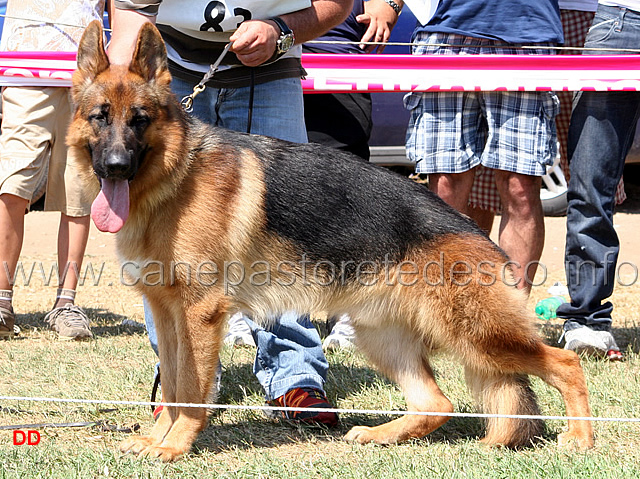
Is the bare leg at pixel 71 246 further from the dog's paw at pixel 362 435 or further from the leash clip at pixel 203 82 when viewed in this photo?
the dog's paw at pixel 362 435

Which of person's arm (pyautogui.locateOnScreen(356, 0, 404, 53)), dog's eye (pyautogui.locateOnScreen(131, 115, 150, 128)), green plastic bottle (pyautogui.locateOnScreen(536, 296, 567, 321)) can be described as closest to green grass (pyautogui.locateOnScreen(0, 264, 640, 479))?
green plastic bottle (pyautogui.locateOnScreen(536, 296, 567, 321))

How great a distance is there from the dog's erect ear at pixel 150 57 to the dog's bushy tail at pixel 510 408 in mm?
1732

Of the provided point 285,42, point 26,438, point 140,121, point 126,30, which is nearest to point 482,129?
point 285,42

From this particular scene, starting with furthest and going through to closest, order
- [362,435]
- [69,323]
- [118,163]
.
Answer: [69,323] < [362,435] < [118,163]

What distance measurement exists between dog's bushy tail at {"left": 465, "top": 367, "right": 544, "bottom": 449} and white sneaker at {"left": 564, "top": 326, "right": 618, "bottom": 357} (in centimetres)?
135

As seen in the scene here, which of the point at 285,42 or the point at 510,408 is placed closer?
the point at 510,408

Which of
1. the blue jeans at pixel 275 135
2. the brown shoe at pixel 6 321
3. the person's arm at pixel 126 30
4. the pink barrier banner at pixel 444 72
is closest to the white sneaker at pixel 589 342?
the pink barrier banner at pixel 444 72

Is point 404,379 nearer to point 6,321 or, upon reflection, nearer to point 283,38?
point 283,38

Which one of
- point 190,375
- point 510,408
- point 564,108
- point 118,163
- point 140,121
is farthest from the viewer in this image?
point 564,108

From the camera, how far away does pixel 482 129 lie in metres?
4.60

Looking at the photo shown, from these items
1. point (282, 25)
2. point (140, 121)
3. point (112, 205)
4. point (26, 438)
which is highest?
point (282, 25)

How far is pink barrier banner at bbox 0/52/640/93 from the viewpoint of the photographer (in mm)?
4531

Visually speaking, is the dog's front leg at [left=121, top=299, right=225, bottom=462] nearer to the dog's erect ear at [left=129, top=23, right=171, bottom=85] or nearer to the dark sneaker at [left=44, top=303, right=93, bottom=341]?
the dog's erect ear at [left=129, top=23, right=171, bottom=85]

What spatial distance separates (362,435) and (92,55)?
1.90 metres
